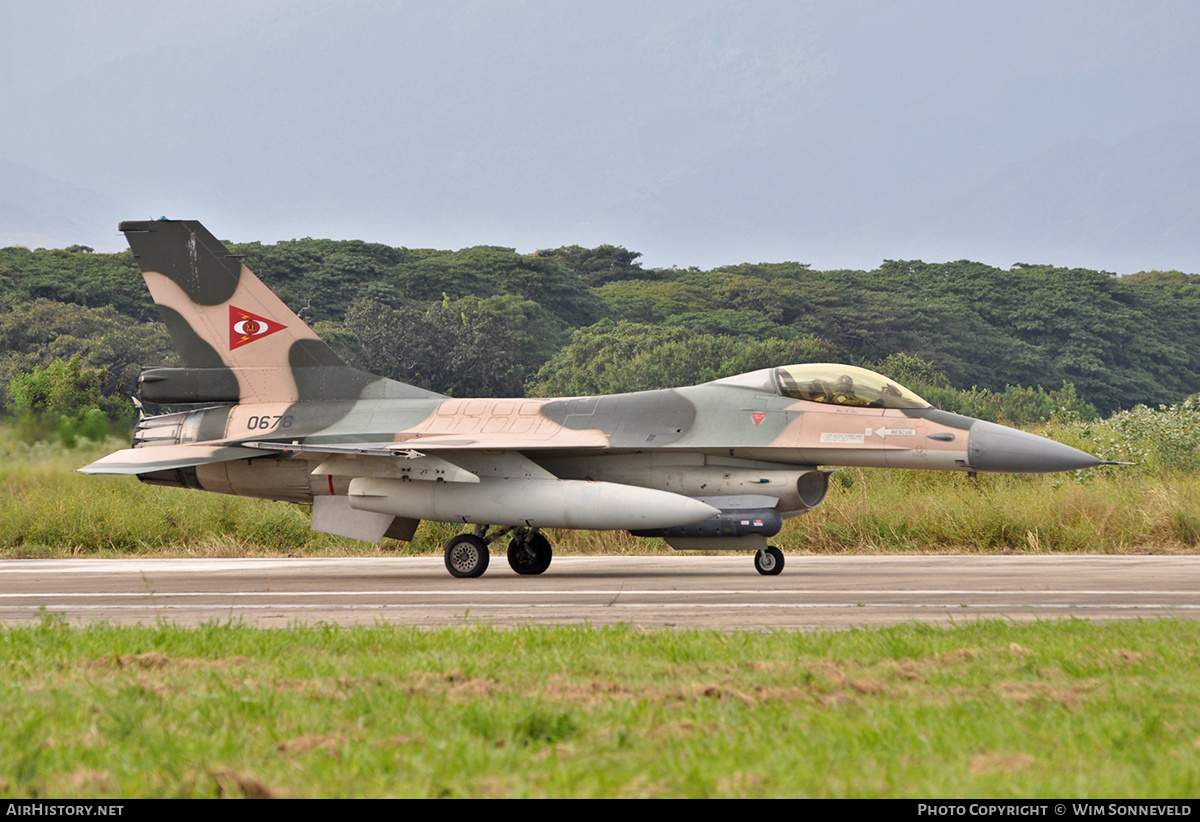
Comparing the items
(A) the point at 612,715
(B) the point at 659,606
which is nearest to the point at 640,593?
(B) the point at 659,606

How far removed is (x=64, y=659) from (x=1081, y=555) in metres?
13.3

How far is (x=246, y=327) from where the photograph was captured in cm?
1520

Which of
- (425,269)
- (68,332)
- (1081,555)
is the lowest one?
(1081,555)

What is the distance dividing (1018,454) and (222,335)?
10050 mm

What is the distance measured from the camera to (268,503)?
818 inches

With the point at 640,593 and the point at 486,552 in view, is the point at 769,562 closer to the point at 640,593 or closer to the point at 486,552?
the point at 640,593

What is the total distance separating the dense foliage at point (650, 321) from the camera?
50.8 m

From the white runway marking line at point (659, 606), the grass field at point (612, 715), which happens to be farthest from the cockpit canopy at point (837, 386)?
the grass field at point (612, 715)

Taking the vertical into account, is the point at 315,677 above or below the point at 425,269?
below

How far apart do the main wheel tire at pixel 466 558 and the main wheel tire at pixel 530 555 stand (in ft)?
2.28

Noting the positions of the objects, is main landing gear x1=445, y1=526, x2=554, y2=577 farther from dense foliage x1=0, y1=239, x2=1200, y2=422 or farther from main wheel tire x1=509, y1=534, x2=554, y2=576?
dense foliage x1=0, y1=239, x2=1200, y2=422
